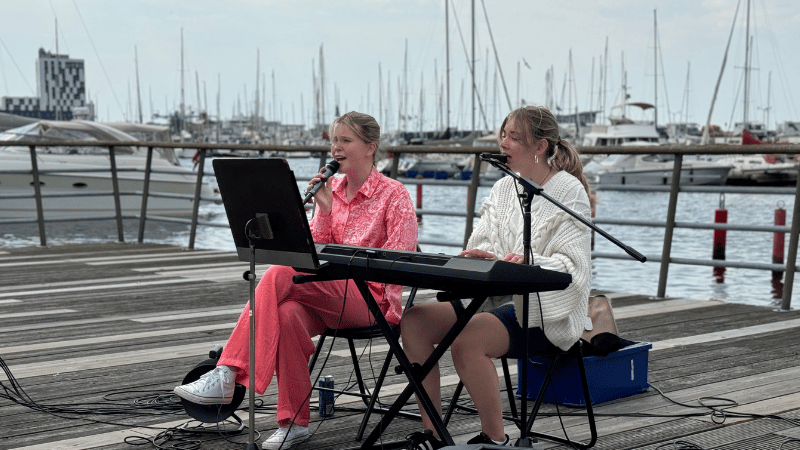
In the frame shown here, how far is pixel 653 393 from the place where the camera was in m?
3.83

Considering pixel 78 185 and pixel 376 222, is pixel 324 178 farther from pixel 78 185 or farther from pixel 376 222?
pixel 78 185

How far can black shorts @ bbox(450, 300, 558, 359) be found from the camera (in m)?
2.93

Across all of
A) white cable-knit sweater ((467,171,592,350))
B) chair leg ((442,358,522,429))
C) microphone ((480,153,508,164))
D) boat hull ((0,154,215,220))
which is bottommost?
boat hull ((0,154,215,220))

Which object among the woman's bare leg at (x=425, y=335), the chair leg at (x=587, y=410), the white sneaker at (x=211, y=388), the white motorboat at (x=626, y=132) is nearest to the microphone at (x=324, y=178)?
the woman's bare leg at (x=425, y=335)

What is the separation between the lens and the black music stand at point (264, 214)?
8.42ft

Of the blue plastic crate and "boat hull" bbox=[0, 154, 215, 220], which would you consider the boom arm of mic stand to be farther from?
"boat hull" bbox=[0, 154, 215, 220]

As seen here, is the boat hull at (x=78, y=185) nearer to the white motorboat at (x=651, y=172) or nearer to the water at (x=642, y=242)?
the water at (x=642, y=242)

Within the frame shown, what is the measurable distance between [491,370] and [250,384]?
71cm

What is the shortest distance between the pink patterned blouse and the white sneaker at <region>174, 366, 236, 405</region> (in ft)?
1.83

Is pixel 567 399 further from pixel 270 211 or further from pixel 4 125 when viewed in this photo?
pixel 4 125

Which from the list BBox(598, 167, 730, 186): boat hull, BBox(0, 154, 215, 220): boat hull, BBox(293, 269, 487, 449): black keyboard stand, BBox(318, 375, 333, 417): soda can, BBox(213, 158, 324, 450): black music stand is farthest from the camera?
BBox(598, 167, 730, 186): boat hull

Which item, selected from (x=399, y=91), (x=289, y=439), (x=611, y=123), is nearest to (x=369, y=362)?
(x=289, y=439)

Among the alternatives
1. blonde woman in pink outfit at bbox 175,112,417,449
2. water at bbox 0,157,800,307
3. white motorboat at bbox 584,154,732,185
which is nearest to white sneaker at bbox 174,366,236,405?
blonde woman in pink outfit at bbox 175,112,417,449

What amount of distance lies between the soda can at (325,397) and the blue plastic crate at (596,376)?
716 mm
